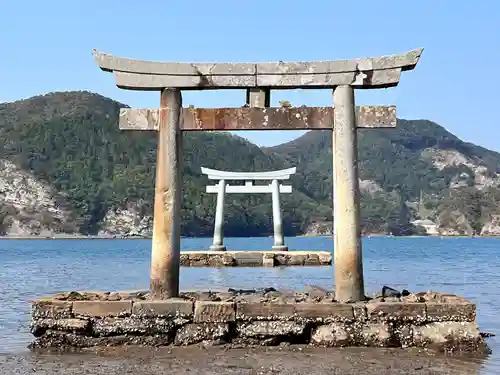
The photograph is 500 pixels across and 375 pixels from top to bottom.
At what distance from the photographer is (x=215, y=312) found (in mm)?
10070

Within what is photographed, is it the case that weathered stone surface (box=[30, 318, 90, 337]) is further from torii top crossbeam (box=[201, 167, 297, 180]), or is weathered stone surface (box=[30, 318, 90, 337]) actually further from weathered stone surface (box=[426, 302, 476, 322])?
torii top crossbeam (box=[201, 167, 297, 180])

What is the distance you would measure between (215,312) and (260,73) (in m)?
3.69

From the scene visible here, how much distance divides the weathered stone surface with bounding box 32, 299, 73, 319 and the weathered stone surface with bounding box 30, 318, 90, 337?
0.21ft

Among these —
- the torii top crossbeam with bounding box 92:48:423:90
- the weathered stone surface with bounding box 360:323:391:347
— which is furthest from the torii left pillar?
the weathered stone surface with bounding box 360:323:391:347

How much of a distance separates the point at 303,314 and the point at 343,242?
1.36m

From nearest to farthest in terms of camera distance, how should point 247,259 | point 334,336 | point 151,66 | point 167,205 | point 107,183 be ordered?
point 334,336 → point 167,205 → point 151,66 → point 247,259 → point 107,183

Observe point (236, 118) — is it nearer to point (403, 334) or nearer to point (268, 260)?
point (403, 334)

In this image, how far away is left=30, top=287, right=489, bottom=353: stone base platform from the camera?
995cm

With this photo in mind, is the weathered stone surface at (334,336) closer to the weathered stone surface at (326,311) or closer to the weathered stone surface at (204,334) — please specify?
the weathered stone surface at (326,311)

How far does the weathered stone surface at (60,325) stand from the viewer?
10156 mm

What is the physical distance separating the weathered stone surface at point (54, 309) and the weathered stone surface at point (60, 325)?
0.21ft

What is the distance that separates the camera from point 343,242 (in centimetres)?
1070

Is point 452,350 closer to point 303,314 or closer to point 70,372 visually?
point 303,314

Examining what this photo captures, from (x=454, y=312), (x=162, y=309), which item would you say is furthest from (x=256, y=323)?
A: (x=454, y=312)
